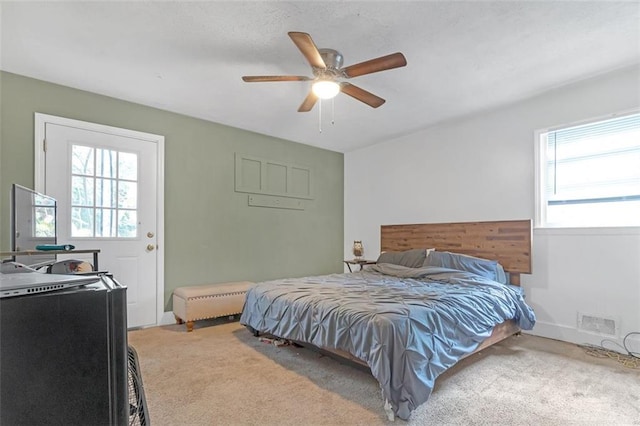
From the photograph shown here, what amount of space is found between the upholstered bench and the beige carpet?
0.53m

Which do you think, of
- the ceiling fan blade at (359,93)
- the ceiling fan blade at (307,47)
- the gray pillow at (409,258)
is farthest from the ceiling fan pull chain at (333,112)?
the gray pillow at (409,258)

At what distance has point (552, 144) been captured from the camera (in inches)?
140

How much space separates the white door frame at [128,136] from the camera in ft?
10.6

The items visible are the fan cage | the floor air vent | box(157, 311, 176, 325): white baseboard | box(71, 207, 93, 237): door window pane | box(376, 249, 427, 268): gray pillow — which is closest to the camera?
the fan cage

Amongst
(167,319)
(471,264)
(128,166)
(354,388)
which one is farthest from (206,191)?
(471,264)

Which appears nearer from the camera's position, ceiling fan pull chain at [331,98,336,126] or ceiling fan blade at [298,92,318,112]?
ceiling fan blade at [298,92,318,112]

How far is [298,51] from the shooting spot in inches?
105

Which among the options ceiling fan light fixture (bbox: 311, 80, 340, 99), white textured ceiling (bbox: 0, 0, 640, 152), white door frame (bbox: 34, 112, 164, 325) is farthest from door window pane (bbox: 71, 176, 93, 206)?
ceiling fan light fixture (bbox: 311, 80, 340, 99)

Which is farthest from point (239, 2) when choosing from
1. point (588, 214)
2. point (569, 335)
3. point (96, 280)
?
point (569, 335)

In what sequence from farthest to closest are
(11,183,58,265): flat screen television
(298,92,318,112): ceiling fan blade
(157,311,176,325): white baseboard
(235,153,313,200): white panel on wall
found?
(235,153,313,200): white panel on wall → (157,311,176,325): white baseboard → (298,92,318,112): ceiling fan blade → (11,183,58,265): flat screen television

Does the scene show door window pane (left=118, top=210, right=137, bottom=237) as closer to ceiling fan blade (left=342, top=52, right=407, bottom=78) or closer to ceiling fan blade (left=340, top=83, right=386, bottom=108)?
ceiling fan blade (left=340, top=83, right=386, bottom=108)

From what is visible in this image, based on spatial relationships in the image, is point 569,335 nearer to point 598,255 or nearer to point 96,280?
point 598,255

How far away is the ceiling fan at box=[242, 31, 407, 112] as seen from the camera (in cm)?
222

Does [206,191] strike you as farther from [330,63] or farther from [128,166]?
[330,63]
